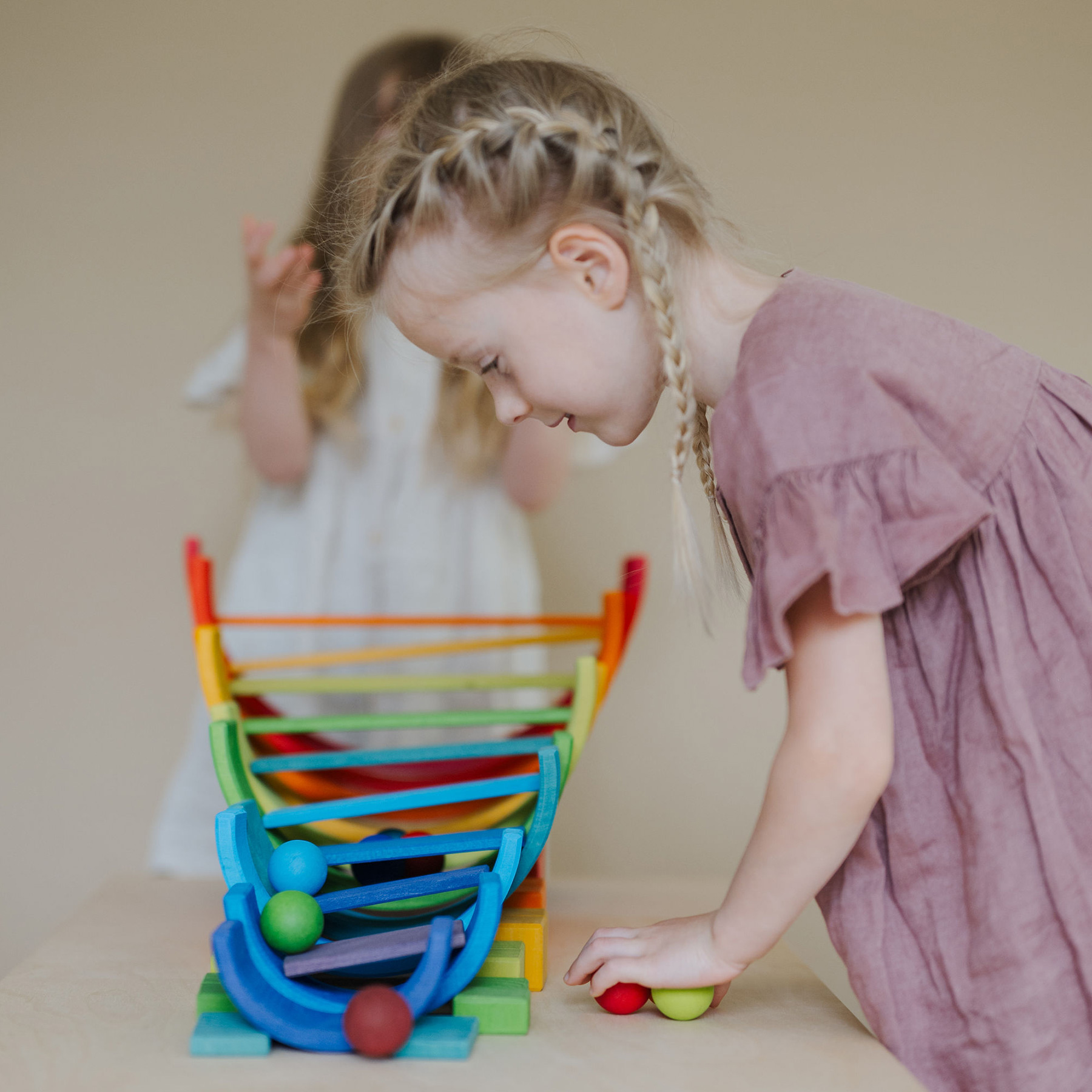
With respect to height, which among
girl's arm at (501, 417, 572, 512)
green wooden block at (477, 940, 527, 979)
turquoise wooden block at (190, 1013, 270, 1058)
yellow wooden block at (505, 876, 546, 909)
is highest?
girl's arm at (501, 417, 572, 512)

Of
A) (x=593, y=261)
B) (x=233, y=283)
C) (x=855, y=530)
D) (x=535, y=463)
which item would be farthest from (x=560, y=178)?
(x=233, y=283)

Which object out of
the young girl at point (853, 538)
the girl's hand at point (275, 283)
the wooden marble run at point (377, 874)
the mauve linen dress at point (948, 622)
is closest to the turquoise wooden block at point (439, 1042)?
the wooden marble run at point (377, 874)

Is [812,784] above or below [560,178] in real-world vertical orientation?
below

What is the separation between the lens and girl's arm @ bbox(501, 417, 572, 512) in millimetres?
1325

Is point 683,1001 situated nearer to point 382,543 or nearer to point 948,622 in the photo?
point 948,622

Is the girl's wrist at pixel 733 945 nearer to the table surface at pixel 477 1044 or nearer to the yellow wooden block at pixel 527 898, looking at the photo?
the table surface at pixel 477 1044

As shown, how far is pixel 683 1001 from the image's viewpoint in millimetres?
596

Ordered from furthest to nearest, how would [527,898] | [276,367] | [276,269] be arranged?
[276,367], [276,269], [527,898]

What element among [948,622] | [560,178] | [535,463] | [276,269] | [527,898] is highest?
[560,178]

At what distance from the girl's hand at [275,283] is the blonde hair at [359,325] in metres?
0.04

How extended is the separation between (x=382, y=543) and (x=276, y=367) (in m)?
0.25

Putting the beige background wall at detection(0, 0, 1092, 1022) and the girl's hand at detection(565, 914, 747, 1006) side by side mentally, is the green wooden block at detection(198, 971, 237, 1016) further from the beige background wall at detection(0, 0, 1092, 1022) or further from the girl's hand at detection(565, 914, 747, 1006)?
the beige background wall at detection(0, 0, 1092, 1022)

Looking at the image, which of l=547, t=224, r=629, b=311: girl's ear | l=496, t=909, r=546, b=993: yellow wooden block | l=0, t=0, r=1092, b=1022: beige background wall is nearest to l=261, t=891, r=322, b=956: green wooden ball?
l=496, t=909, r=546, b=993: yellow wooden block

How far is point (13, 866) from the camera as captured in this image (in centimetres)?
190
